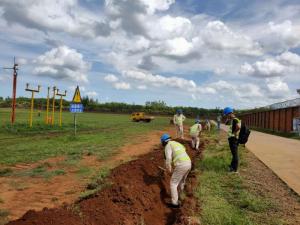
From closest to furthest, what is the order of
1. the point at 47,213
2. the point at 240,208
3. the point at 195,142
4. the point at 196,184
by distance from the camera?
the point at 47,213 → the point at 240,208 → the point at 196,184 → the point at 195,142

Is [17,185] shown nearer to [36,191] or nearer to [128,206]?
[36,191]

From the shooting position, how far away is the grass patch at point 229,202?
649 centimetres

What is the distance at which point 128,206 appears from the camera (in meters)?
6.83

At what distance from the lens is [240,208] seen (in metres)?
7.29

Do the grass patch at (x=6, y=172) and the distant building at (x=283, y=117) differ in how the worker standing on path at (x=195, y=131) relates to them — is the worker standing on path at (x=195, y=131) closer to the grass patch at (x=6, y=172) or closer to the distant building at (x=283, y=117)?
the grass patch at (x=6, y=172)

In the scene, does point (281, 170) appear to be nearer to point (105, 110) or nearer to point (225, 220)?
point (225, 220)

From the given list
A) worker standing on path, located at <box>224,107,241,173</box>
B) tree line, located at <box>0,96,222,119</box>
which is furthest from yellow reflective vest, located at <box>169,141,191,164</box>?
tree line, located at <box>0,96,222,119</box>

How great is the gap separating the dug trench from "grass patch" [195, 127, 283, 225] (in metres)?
0.31

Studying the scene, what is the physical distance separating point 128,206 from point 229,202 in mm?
2239

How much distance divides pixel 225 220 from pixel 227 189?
257 cm

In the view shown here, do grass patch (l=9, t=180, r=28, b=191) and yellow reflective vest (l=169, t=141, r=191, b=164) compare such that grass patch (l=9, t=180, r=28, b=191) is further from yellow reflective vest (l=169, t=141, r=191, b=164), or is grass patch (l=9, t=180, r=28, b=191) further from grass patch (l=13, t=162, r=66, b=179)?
yellow reflective vest (l=169, t=141, r=191, b=164)

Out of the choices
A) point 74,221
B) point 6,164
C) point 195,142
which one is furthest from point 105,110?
point 74,221

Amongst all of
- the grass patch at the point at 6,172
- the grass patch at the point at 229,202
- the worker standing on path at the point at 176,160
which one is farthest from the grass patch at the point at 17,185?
the grass patch at the point at 229,202

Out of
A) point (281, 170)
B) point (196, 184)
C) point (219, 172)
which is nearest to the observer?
point (196, 184)
